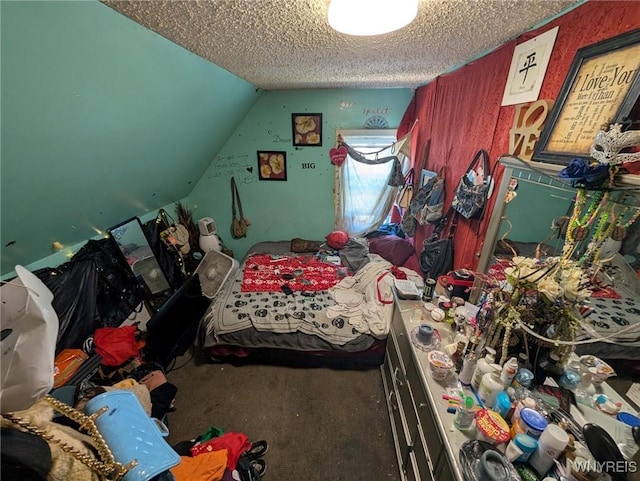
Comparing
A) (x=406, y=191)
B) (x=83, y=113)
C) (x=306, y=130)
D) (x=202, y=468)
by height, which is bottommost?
(x=202, y=468)

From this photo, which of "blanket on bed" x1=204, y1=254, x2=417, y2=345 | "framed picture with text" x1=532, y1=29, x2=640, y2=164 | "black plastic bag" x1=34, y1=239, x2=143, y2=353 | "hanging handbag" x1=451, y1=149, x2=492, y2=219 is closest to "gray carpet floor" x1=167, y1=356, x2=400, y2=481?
"blanket on bed" x1=204, y1=254, x2=417, y2=345

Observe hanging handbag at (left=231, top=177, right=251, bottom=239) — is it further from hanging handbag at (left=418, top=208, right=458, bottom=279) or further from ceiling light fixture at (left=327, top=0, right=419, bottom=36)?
ceiling light fixture at (left=327, top=0, right=419, bottom=36)

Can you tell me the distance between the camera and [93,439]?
60 cm

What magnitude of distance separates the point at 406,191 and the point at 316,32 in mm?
2272

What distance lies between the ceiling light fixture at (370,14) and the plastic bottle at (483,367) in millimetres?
1313

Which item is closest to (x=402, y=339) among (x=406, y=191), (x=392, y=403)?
(x=392, y=403)

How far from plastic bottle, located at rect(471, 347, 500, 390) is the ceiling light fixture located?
1313 mm

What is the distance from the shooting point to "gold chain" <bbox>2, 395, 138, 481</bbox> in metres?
0.51

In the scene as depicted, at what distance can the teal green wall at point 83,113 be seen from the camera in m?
0.81

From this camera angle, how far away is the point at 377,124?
319 cm

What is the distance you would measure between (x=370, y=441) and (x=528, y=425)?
121cm

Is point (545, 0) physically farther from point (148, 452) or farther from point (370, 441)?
point (370, 441)

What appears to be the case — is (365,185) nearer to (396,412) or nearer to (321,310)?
(321,310)

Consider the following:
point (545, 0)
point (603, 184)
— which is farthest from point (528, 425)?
point (545, 0)
